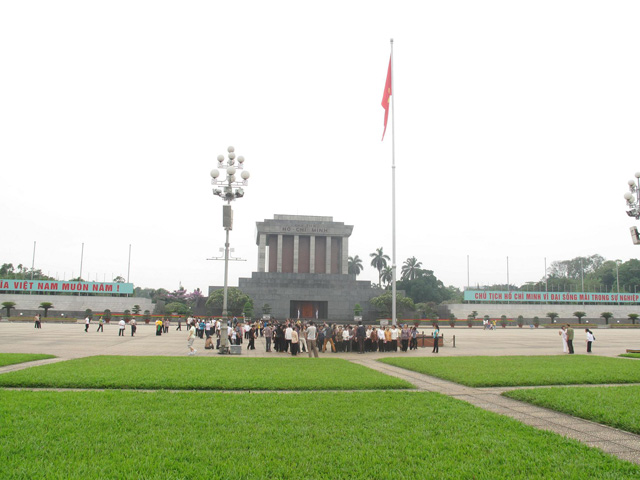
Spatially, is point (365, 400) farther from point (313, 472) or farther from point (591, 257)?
point (591, 257)

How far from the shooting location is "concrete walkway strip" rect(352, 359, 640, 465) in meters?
7.11

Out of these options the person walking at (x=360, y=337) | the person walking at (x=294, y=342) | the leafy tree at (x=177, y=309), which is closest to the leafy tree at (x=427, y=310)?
the leafy tree at (x=177, y=309)

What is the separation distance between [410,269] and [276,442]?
111448 mm

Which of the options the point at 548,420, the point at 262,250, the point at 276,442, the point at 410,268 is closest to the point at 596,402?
the point at 548,420

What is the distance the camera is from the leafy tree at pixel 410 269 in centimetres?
11488

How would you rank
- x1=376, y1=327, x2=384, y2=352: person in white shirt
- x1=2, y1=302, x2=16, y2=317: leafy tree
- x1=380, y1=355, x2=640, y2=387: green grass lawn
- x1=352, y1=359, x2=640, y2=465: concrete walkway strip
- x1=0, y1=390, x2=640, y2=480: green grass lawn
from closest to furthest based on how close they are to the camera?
1. x1=0, y1=390, x2=640, y2=480: green grass lawn
2. x1=352, y1=359, x2=640, y2=465: concrete walkway strip
3. x1=380, y1=355, x2=640, y2=387: green grass lawn
4. x1=376, y1=327, x2=384, y2=352: person in white shirt
5. x1=2, y1=302, x2=16, y2=317: leafy tree

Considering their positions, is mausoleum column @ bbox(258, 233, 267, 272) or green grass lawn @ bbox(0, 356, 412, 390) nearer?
green grass lawn @ bbox(0, 356, 412, 390)

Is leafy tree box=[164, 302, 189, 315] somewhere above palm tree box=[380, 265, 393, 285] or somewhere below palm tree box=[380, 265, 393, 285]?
below

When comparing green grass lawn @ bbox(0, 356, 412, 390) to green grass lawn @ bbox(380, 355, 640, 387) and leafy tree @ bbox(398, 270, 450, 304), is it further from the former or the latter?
leafy tree @ bbox(398, 270, 450, 304)

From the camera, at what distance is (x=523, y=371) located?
1539 centimetres

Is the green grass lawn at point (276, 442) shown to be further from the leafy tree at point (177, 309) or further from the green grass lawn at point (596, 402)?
the leafy tree at point (177, 309)

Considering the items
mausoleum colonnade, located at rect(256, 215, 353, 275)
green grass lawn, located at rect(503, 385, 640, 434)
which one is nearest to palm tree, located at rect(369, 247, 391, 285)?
mausoleum colonnade, located at rect(256, 215, 353, 275)

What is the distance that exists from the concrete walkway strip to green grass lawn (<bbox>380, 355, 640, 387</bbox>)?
3.12ft

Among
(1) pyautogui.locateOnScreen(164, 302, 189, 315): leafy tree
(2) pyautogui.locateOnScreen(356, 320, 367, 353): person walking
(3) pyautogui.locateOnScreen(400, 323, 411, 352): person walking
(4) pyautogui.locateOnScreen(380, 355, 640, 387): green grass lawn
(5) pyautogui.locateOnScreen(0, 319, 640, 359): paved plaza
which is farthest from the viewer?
(1) pyautogui.locateOnScreen(164, 302, 189, 315): leafy tree
